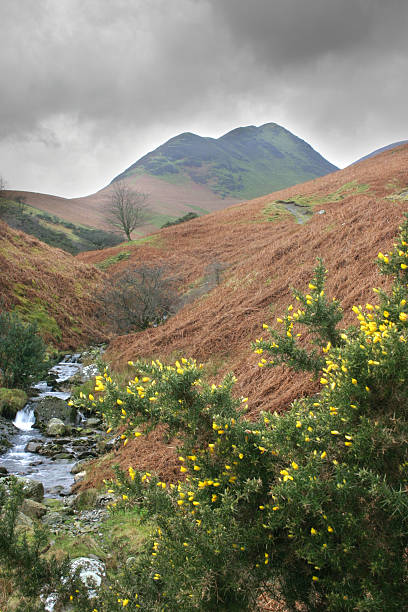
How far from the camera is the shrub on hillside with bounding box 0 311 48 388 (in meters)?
12.8

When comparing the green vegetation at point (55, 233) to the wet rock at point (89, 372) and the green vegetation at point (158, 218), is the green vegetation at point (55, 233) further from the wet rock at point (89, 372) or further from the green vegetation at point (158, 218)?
the wet rock at point (89, 372)

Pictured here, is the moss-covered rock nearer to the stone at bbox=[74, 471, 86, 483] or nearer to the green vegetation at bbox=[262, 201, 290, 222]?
the stone at bbox=[74, 471, 86, 483]

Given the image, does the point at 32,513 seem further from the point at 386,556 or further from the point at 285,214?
the point at 285,214

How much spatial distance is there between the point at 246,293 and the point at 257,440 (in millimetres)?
9900

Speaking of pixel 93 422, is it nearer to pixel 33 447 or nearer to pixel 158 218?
pixel 33 447

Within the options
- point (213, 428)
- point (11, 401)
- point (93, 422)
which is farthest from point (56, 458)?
point (213, 428)

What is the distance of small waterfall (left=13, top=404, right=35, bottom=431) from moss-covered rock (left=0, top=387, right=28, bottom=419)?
0.45 ft

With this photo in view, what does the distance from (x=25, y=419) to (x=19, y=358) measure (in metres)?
2.45

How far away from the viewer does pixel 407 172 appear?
2628cm

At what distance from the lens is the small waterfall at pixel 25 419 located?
11.0 m

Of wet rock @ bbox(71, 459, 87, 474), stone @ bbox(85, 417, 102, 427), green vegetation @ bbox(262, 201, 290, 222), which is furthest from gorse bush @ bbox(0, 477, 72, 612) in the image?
green vegetation @ bbox(262, 201, 290, 222)

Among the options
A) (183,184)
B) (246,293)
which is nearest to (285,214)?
(246,293)

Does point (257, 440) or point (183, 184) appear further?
point (183, 184)

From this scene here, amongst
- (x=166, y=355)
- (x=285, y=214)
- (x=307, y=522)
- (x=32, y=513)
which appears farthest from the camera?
(x=285, y=214)
